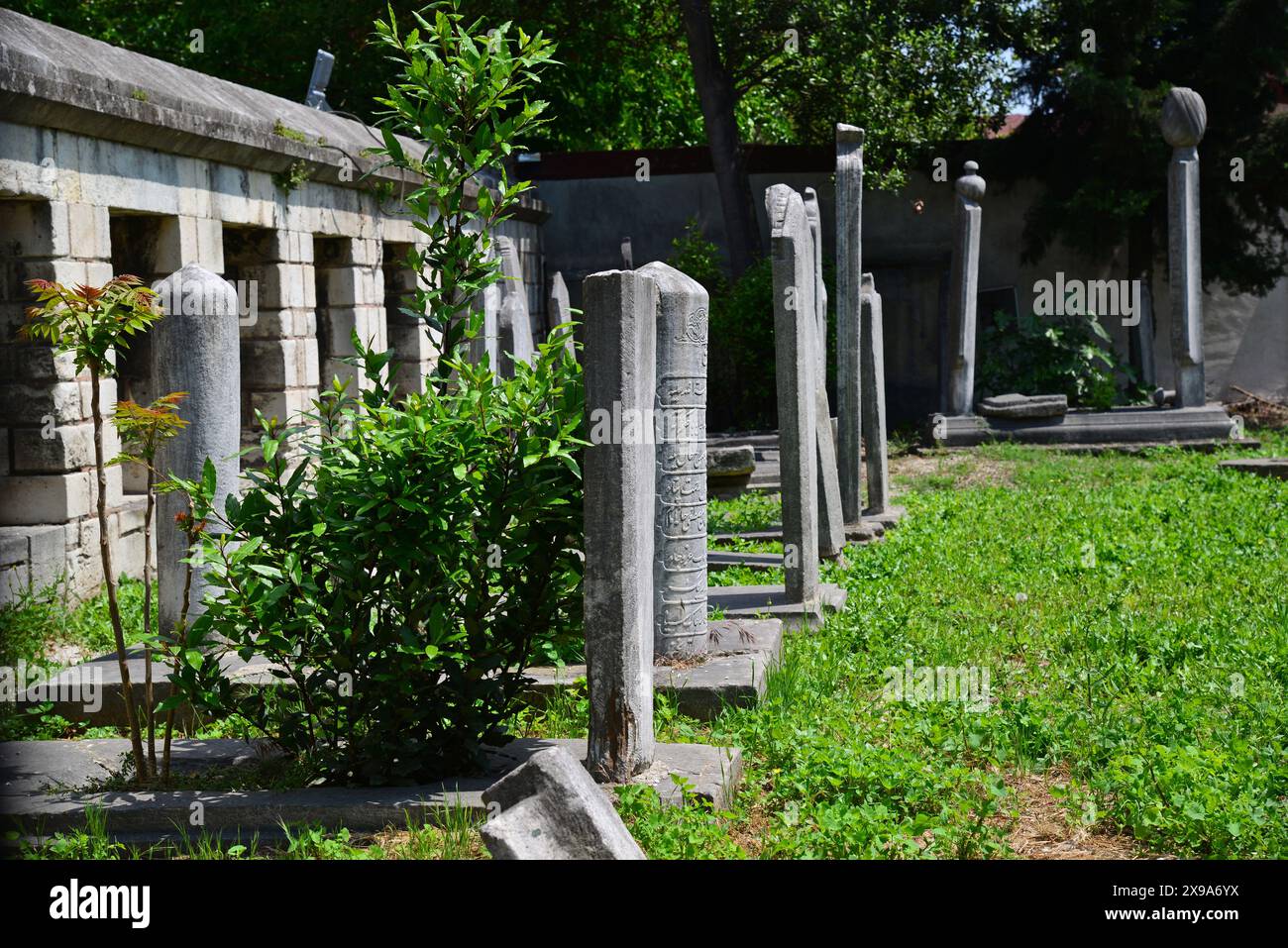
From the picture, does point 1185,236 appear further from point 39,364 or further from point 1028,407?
point 39,364

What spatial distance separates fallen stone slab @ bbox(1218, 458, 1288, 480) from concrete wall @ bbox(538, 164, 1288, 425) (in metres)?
5.68

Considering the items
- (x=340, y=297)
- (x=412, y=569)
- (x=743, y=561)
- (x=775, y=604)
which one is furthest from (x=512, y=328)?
(x=412, y=569)

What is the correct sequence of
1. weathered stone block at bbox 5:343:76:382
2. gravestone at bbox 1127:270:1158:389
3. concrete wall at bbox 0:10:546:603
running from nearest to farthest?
1. concrete wall at bbox 0:10:546:603
2. weathered stone block at bbox 5:343:76:382
3. gravestone at bbox 1127:270:1158:389

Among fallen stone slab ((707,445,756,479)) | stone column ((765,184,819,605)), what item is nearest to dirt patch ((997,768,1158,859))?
stone column ((765,184,819,605))

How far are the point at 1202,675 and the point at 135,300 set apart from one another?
4.26 metres

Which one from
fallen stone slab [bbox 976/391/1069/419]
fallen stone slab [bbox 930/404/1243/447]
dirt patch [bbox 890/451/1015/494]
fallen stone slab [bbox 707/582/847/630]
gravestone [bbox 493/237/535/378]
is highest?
gravestone [bbox 493/237/535/378]

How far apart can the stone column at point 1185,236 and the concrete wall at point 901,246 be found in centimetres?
338

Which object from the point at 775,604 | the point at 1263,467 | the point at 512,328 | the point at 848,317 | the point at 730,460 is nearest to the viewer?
the point at 775,604

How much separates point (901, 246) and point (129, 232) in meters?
10.7

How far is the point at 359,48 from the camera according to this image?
713 inches

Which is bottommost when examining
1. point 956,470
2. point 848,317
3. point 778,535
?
point 778,535

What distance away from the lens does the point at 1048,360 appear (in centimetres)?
1484

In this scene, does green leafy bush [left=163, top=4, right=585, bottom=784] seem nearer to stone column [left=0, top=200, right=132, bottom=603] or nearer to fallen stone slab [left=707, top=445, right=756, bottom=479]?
stone column [left=0, top=200, right=132, bottom=603]

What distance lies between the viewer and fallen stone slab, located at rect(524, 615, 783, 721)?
17.4 feet
